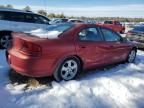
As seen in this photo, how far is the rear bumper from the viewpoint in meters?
5.25

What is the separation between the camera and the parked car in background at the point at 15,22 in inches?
398

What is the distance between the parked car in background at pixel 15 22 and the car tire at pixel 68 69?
409 centimetres

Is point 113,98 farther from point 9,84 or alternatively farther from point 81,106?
point 9,84

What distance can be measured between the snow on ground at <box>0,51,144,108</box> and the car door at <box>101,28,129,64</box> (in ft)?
2.76

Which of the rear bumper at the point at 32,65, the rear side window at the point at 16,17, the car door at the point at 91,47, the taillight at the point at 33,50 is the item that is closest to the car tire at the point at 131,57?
the car door at the point at 91,47

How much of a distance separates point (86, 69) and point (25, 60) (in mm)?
1924

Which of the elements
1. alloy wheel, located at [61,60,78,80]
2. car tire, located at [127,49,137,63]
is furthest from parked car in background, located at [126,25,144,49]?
alloy wheel, located at [61,60,78,80]

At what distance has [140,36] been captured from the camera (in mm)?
12016

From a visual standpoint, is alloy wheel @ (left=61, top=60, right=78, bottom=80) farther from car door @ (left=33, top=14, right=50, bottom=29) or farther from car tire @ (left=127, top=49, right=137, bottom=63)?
car door @ (left=33, top=14, right=50, bottom=29)

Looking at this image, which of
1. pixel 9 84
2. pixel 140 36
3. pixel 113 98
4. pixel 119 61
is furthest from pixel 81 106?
pixel 140 36

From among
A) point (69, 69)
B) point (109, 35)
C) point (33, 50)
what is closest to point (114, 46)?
point (109, 35)

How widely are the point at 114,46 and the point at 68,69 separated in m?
2.00

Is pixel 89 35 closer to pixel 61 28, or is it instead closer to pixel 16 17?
pixel 61 28

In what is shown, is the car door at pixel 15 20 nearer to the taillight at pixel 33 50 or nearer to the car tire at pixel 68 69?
the car tire at pixel 68 69
